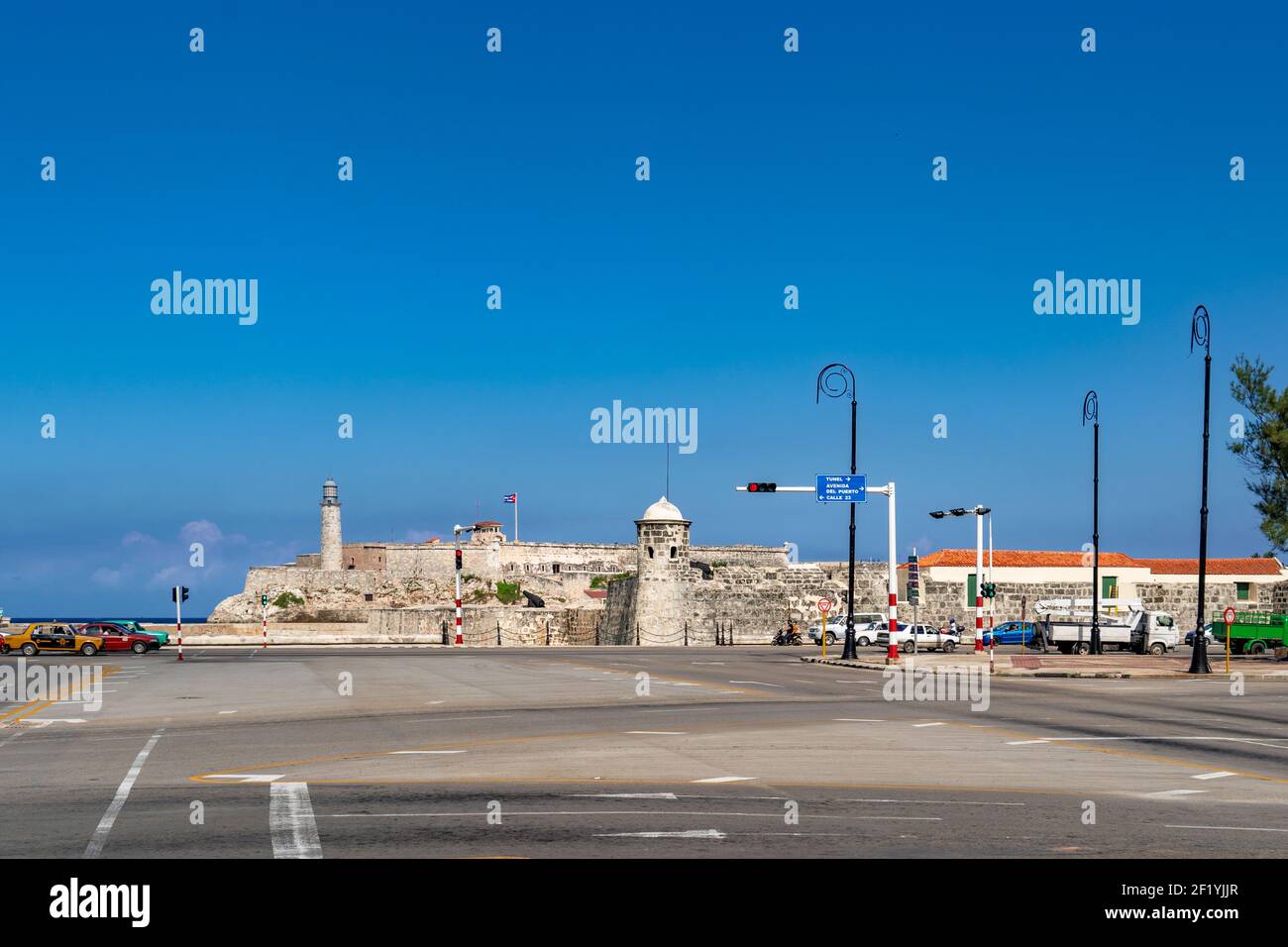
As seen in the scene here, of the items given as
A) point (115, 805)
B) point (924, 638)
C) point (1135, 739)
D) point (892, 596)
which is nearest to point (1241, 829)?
point (1135, 739)

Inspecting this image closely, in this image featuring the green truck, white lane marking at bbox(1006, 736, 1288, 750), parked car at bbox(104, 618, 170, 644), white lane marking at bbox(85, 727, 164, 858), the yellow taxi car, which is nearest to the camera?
white lane marking at bbox(85, 727, 164, 858)

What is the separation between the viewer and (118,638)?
53.8m

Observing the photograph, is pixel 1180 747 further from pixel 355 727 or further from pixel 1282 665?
pixel 1282 665

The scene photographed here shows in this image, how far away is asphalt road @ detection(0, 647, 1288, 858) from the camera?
9.76 metres

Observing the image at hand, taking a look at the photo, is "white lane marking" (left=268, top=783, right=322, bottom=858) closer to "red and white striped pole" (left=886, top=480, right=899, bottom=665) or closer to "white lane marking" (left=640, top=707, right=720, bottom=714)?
"white lane marking" (left=640, top=707, right=720, bottom=714)

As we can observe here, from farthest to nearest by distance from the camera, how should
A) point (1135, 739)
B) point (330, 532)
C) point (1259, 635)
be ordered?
point (330, 532)
point (1259, 635)
point (1135, 739)

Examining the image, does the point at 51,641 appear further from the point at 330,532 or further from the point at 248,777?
the point at 330,532

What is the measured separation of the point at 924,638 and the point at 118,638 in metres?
35.1

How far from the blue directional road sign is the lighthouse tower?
8117cm

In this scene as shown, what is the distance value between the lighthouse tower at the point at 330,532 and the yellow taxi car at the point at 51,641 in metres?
66.1

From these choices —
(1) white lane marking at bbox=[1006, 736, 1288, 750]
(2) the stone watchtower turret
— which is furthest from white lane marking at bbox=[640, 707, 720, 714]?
(2) the stone watchtower turret
